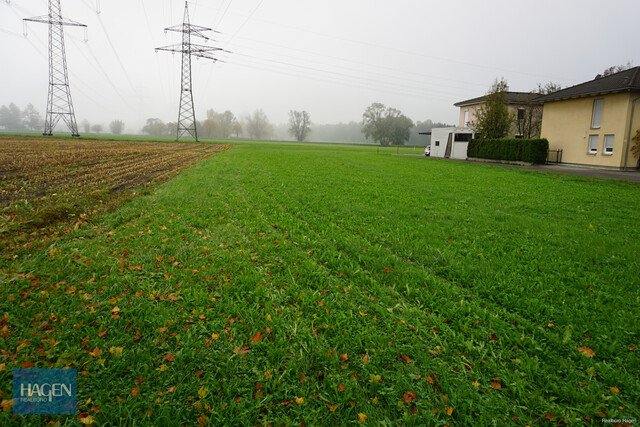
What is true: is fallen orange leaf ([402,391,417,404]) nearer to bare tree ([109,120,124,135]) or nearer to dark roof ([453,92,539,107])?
dark roof ([453,92,539,107])

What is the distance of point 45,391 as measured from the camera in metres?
2.46

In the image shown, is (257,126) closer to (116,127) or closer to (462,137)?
(116,127)

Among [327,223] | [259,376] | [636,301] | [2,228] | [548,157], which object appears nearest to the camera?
[259,376]

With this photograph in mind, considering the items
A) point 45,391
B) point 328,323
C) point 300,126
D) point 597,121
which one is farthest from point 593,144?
point 300,126

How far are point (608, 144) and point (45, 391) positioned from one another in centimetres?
3233

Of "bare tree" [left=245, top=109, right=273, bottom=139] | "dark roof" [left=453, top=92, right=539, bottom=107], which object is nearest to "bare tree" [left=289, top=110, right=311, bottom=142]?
"bare tree" [left=245, top=109, right=273, bottom=139]

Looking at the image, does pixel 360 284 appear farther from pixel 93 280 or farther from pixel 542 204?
pixel 542 204

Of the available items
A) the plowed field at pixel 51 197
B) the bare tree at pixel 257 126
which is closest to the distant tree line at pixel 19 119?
the bare tree at pixel 257 126

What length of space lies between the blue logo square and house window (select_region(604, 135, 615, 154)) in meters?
31.8

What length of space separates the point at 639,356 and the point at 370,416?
2.76 meters

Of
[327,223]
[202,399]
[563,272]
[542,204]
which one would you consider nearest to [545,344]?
[563,272]

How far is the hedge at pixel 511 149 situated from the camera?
80.9 feet

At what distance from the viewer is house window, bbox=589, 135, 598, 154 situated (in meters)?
24.1

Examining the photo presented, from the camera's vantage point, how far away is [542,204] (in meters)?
9.63
